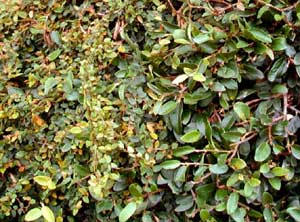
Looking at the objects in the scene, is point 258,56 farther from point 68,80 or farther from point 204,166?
point 68,80

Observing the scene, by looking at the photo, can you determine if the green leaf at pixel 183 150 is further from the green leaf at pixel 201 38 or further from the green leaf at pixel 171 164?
the green leaf at pixel 201 38

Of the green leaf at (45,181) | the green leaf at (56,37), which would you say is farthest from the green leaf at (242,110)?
the green leaf at (56,37)

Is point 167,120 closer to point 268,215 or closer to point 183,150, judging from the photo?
point 183,150

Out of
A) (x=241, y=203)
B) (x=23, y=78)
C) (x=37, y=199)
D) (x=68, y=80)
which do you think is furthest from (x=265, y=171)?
(x=23, y=78)

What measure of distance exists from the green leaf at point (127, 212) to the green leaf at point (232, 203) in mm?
264

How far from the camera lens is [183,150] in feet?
4.61

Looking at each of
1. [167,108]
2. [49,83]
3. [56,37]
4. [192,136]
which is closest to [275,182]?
[192,136]

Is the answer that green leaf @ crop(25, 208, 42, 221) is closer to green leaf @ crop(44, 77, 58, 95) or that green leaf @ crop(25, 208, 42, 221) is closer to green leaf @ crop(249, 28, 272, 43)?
green leaf @ crop(44, 77, 58, 95)

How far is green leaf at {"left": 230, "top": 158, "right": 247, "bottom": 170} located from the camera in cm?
134

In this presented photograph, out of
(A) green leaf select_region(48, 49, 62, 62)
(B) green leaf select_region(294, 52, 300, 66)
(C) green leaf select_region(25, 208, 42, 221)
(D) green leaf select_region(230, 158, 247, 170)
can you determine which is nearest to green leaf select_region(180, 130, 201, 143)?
(D) green leaf select_region(230, 158, 247, 170)

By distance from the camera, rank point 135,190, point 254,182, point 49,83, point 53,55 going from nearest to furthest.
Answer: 1. point 254,182
2. point 135,190
3. point 49,83
4. point 53,55

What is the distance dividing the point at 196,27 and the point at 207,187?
0.46 meters

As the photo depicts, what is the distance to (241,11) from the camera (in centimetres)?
144

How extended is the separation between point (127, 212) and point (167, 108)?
0.31m
